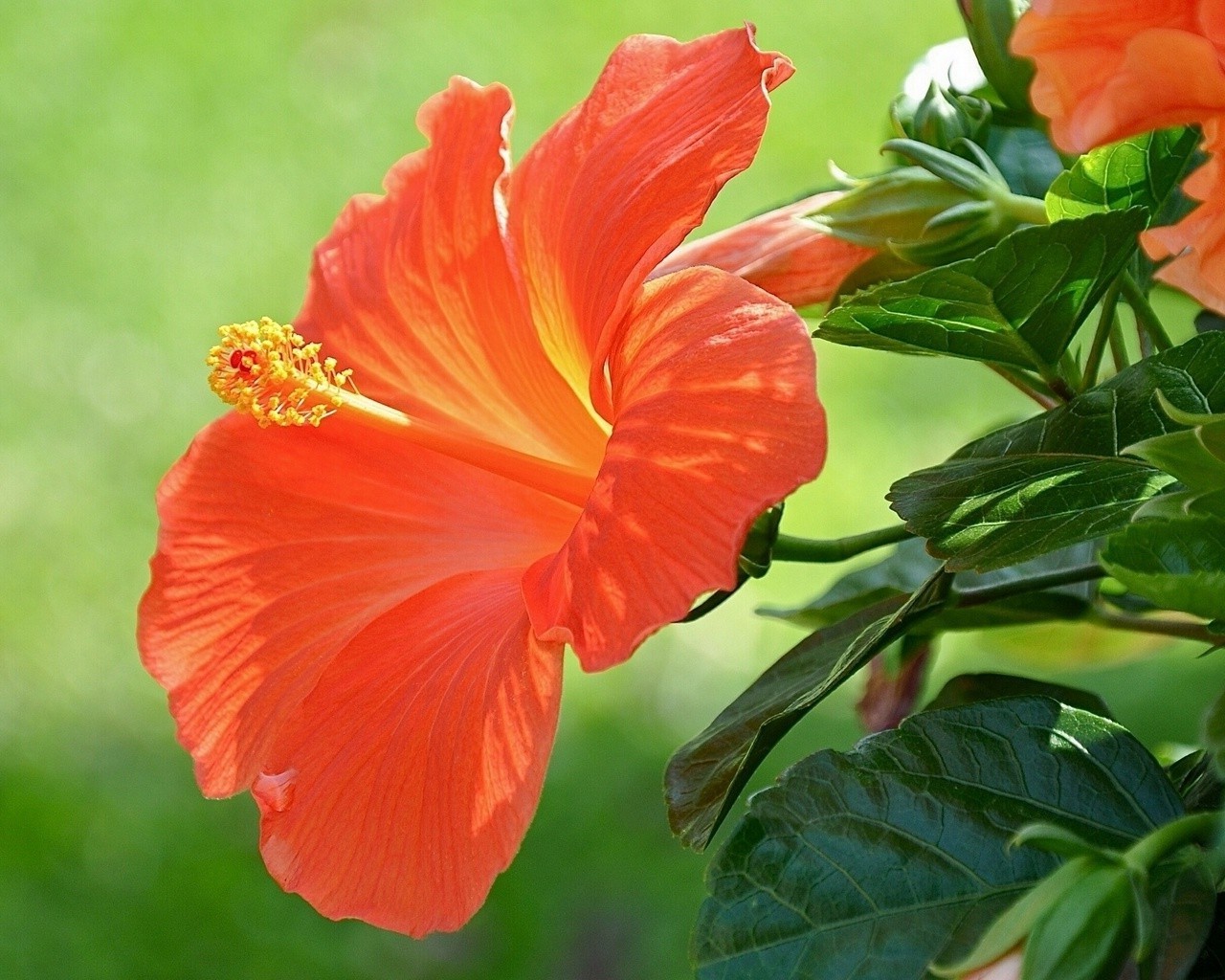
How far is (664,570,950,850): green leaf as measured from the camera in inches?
24.1

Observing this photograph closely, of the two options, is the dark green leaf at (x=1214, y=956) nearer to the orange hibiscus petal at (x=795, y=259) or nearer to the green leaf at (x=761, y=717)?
the green leaf at (x=761, y=717)

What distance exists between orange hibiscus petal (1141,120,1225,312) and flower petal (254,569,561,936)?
0.27 meters

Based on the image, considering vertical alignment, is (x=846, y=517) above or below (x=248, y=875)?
above

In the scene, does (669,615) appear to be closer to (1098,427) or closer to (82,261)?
(1098,427)

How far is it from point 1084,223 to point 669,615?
0.70 feet

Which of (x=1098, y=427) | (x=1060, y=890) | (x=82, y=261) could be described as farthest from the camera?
(x=82, y=261)

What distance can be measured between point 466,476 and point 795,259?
193 millimetres

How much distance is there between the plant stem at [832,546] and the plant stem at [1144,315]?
0.47 ft

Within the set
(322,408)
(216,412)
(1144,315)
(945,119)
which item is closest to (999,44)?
(945,119)

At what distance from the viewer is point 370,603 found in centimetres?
70

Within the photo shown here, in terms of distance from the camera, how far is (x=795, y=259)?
2.48 feet

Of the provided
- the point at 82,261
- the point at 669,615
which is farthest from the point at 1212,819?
the point at 82,261

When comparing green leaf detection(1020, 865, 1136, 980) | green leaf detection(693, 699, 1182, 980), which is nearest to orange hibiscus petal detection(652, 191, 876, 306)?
green leaf detection(693, 699, 1182, 980)

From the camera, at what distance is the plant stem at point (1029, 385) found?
69 cm
